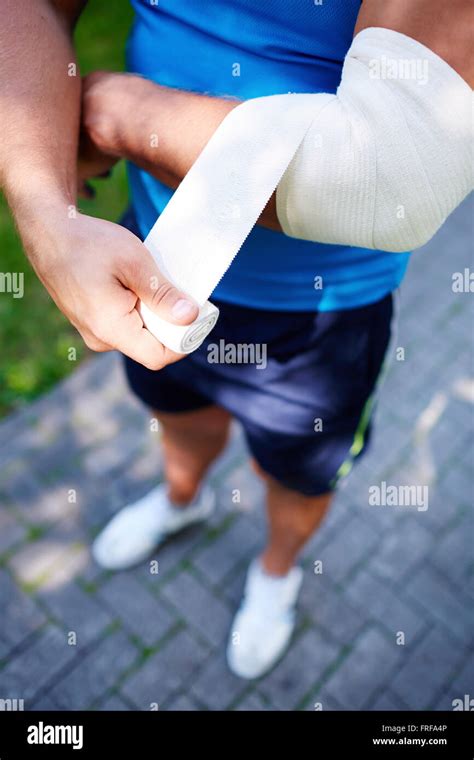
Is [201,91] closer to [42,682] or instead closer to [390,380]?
[42,682]

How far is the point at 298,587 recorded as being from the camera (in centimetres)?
250

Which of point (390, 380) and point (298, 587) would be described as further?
point (390, 380)

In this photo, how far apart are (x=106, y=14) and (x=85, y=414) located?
3.14 metres

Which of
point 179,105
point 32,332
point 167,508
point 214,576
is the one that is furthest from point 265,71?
point 32,332

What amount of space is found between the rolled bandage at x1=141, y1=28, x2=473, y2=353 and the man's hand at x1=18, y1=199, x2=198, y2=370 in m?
0.03

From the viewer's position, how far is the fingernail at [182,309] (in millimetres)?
1037

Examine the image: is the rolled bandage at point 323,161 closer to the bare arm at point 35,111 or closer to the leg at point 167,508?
the bare arm at point 35,111

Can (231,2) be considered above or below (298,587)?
above

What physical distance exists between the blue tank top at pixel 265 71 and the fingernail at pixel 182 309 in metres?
0.43

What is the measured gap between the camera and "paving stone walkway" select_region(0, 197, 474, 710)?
2.31 m

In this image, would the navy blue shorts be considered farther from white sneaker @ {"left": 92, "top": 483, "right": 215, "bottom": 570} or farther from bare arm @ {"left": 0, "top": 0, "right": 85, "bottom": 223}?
white sneaker @ {"left": 92, "top": 483, "right": 215, "bottom": 570}
